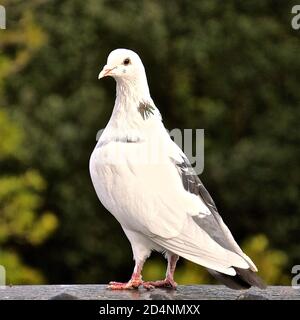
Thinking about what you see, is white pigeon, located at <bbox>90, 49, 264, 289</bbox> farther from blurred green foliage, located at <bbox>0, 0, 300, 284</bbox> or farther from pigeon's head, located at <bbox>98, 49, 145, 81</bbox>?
blurred green foliage, located at <bbox>0, 0, 300, 284</bbox>

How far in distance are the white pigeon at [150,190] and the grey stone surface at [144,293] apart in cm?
15

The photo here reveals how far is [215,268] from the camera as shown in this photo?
232 inches

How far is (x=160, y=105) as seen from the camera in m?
13.3

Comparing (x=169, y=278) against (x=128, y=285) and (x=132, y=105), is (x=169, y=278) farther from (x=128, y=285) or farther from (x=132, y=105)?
(x=132, y=105)

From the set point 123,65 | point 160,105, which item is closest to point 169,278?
point 123,65

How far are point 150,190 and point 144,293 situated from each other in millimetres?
647

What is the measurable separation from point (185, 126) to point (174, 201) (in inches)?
278

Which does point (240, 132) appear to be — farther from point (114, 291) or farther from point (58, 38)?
point (114, 291)

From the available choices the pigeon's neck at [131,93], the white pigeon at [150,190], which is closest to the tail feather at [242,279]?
the white pigeon at [150,190]

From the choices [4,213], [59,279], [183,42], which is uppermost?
[183,42]

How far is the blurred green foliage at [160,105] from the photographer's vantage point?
1258 centimetres

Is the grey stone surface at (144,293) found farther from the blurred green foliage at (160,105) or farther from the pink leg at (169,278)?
the blurred green foliage at (160,105)

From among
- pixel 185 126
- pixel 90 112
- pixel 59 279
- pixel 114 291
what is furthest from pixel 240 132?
pixel 114 291

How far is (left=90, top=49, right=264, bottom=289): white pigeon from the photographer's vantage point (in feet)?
19.6
